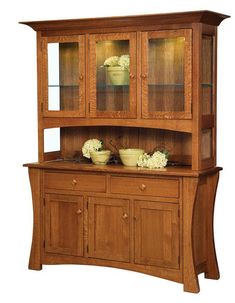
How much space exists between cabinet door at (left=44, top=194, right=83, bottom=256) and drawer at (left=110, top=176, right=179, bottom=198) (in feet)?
1.37

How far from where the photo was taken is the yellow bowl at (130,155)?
721 cm

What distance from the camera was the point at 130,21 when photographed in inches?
274

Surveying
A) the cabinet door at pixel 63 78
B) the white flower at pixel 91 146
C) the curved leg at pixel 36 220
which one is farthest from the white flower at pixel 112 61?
the curved leg at pixel 36 220

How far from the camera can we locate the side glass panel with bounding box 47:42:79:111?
7.39 m

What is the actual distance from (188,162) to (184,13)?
1.38 m

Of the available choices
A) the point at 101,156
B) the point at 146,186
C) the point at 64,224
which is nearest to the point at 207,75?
the point at 146,186

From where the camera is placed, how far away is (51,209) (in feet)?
24.4

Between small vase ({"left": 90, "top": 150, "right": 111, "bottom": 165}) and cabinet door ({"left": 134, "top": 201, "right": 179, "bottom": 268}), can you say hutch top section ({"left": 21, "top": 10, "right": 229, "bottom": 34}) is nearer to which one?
small vase ({"left": 90, "top": 150, "right": 111, "bottom": 165})

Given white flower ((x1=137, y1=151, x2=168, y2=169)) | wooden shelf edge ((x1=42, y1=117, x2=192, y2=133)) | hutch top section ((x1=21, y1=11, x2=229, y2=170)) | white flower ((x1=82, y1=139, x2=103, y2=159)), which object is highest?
hutch top section ((x1=21, y1=11, x2=229, y2=170))

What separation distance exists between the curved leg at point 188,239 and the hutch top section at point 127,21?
136 centimetres

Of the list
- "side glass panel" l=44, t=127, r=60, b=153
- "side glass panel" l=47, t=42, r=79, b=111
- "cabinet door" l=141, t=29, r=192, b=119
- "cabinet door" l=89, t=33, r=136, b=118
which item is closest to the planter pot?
"cabinet door" l=89, t=33, r=136, b=118

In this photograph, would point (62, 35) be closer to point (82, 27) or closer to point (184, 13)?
point (82, 27)

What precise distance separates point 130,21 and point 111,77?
22.4 inches

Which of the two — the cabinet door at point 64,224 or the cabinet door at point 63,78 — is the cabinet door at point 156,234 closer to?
the cabinet door at point 64,224
